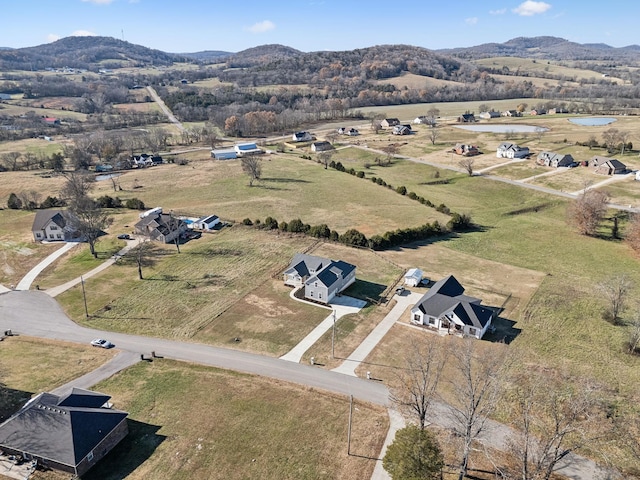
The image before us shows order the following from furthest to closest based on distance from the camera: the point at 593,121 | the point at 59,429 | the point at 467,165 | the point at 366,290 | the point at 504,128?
the point at 504,128 < the point at 593,121 < the point at 467,165 < the point at 366,290 < the point at 59,429

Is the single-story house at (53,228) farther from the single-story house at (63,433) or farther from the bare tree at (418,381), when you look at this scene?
the bare tree at (418,381)

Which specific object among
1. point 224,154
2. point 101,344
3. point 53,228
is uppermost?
point 224,154

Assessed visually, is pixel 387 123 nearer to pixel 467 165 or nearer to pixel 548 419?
pixel 467 165

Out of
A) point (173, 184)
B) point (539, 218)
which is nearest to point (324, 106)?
point (173, 184)

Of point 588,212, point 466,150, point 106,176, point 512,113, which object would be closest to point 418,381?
point 588,212

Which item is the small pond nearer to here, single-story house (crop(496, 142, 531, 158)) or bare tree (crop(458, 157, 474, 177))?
bare tree (crop(458, 157, 474, 177))

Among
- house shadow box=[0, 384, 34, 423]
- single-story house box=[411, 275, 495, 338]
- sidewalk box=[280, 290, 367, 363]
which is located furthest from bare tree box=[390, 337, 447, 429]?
house shadow box=[0, 384, 34, 423]
